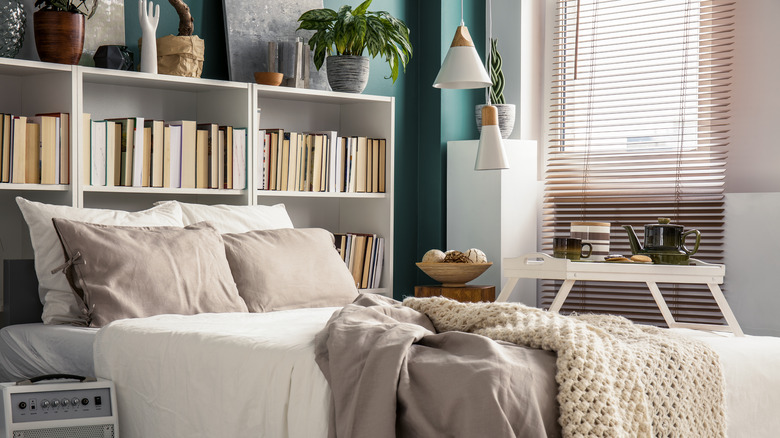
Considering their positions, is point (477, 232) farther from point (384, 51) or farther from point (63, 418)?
point (63, 418)

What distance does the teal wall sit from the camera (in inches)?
191

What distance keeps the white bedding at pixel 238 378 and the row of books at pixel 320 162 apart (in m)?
1.36

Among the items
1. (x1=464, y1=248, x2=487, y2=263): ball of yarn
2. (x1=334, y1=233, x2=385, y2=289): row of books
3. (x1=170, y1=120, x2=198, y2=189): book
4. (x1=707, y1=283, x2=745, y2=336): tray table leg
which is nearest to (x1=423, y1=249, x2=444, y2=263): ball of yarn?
(x1=464, y1=248, x2=487, y2=263): ball of yarn

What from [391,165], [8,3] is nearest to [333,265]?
[391,165]

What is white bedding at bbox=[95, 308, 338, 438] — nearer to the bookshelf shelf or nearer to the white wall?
the bookshelf shelf

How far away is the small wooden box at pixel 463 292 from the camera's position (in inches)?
164

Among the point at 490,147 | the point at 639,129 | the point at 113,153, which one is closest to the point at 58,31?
the point at 113,153

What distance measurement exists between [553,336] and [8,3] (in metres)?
2.39

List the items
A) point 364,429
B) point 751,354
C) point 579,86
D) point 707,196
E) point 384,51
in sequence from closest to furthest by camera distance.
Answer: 1. point 364,429
2. point 751,354
3. point 384,51
4. point 707,196
5. point 579,86

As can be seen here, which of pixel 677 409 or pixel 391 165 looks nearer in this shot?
pixel 677 409

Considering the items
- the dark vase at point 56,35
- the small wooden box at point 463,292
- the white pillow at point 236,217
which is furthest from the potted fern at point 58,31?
the small wooden box at point 463,292

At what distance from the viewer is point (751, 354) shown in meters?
2.27

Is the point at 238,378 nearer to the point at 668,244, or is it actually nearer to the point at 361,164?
the point at 668,244

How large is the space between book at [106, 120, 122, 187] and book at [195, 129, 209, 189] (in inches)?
13.4
